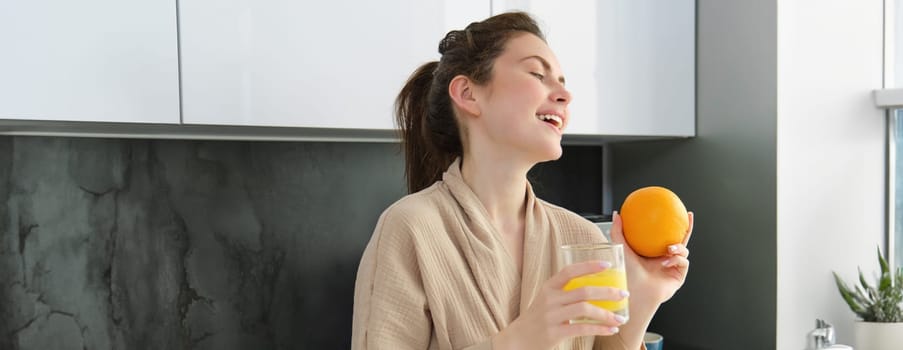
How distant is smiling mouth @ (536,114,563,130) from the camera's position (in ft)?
3.89

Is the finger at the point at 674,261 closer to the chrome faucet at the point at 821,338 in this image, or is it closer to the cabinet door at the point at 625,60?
the cabinet door at the point at 625,60

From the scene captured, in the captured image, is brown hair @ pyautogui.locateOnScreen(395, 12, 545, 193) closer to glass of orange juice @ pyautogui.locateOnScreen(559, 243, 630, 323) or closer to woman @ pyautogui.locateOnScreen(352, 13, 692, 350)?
woman @ pyautogui.locateOnScreen(352, 13, 692, 350)

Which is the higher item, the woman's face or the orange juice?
the woman's face

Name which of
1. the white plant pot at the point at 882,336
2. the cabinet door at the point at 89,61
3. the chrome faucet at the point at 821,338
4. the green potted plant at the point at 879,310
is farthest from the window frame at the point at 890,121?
the cabinet door at the point at 89,61

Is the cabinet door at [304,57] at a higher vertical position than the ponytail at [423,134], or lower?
higher

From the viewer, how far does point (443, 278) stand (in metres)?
1.14

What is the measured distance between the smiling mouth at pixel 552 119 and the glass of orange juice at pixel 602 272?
294 millimetres

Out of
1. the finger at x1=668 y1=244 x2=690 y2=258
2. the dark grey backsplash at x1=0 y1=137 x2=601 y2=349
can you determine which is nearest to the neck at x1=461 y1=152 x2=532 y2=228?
the finger at x1=668 y1=244 x2=690 y2=258

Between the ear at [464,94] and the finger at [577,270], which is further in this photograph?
the ear at [464,94]

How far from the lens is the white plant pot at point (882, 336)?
71.8 inches

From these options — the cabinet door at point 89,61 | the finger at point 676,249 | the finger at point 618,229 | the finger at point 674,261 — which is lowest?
the finger at point 674,261

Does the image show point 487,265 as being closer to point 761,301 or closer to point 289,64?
point 289,64

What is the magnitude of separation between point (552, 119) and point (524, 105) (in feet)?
0.17

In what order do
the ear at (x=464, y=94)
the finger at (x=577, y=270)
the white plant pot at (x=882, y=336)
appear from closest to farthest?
the finger at (x=577, y=270) → the ear at (x=464, y=94) → the white plant pot at (x=882, y=336)
